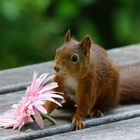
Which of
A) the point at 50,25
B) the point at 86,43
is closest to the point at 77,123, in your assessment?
the point at 86,43

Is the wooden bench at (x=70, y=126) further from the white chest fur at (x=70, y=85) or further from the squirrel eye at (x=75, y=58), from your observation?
the squirrel eye at (x=75, y=58)

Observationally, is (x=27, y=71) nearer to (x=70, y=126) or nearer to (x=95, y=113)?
(x=95, y=113)

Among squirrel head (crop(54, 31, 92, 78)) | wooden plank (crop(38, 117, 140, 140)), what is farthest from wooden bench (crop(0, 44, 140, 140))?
squirrel head (crop(54, 31, 92, 78))

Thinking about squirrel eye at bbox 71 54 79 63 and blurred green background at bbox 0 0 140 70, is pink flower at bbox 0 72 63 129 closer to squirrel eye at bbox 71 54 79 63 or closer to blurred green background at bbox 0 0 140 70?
squirrel eye at bbox 71 54 79 63

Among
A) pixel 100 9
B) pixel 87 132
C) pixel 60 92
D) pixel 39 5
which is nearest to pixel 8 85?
pixel 60 92

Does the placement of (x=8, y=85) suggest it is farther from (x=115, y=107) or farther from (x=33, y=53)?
(x=33, y=53)

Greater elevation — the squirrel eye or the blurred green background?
the blurred green background

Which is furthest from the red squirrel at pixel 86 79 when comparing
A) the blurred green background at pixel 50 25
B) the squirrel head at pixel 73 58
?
the blurred green background at pixel 50 25
